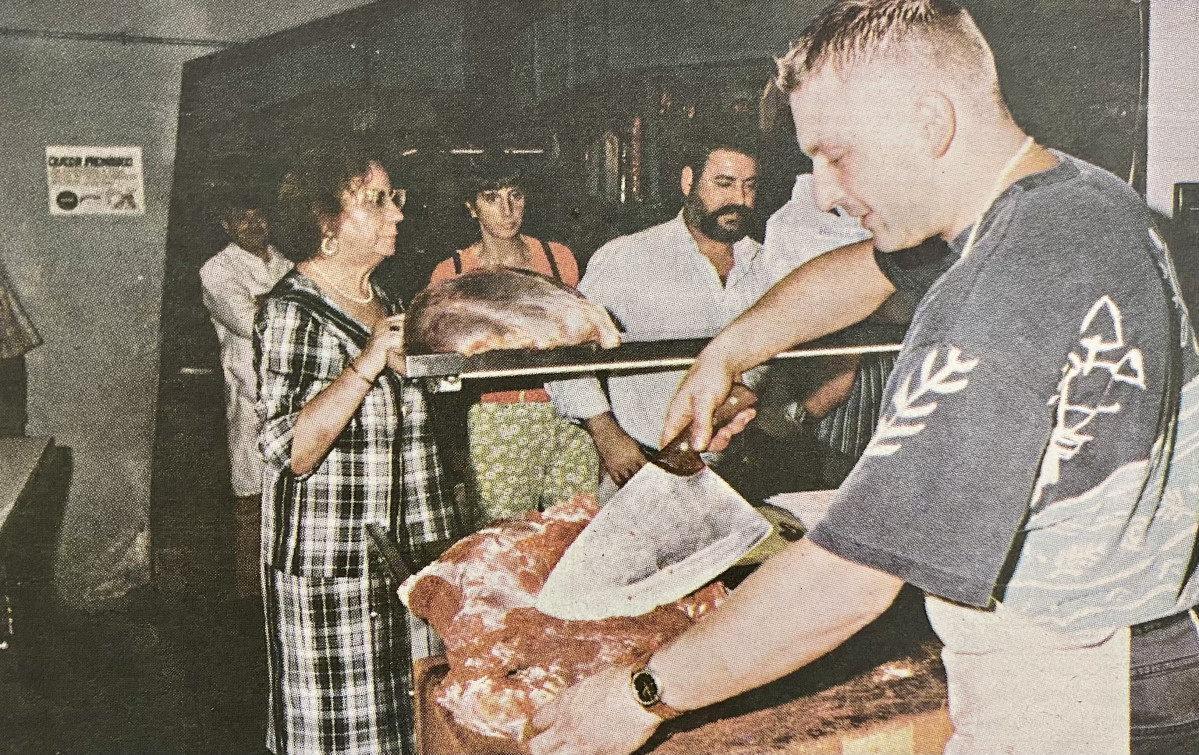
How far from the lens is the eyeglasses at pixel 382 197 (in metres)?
2.46

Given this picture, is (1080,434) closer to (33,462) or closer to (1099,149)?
(1099,149)

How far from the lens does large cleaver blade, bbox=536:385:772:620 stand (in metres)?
2.28

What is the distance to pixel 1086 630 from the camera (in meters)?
2.19

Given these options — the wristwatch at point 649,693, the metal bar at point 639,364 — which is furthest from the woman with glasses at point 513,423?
the wristwatch at point 649,693

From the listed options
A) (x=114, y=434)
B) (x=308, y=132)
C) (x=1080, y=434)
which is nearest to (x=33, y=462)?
(x=114, y=434)

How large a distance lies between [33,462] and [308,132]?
109 centimetres

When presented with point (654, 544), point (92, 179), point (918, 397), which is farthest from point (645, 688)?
point (92, 179)

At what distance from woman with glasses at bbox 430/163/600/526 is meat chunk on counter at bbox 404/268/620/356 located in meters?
0.05

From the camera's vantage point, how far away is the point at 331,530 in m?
2.49

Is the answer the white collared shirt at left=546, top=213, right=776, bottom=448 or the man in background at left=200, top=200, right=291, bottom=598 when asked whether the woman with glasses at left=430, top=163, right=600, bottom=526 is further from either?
the man in background at left=200, top=200, right=291, bottom=598

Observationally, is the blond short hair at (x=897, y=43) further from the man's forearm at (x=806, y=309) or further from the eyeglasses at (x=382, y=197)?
the eyeglasses at (x=382, y=197)

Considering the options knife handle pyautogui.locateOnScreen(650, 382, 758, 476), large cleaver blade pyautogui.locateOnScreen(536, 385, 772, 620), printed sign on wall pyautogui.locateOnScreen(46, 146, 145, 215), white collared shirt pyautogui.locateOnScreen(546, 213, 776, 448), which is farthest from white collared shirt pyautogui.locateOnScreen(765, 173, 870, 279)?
printed sign on wall pyautogui.locateOnScreen(46, 146, 145, 215)

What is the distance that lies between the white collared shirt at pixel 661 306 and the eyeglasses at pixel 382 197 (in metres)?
0.60

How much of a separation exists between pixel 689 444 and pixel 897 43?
1.16 metres
